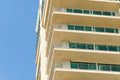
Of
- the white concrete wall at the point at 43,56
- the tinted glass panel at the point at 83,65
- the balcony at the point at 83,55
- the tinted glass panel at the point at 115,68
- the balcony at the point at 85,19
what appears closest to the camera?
the tinted glass panel at the point at 83,65

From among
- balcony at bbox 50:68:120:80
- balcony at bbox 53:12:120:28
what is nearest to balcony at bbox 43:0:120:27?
balcony at bbox 53:12:120:28

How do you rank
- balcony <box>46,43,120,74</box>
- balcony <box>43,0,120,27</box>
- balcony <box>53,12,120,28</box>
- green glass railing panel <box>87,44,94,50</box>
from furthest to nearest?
balcony <box>43,0,120,27</box>, balcony <box>53,12,120,28</box>, green glass railing panel <box>87,44,94,50</box>, balcony <box>46,43,120,74</box>

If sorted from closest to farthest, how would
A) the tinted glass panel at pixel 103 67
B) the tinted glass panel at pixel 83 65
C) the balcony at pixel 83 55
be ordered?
the tinted glass panel at pixel 83 65, the balcony at pixel 83 55, the tinted glass panel at pixel 103 67

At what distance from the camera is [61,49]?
61.0 meters

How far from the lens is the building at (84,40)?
59.7 meters

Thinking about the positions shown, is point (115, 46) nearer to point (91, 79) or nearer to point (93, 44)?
point (93, 44)

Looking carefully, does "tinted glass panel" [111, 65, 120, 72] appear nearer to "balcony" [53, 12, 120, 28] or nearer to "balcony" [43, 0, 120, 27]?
"balcony" [53, 12, 120, 28]

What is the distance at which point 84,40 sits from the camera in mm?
63750

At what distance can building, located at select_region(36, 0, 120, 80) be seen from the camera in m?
59.7

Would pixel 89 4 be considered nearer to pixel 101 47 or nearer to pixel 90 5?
pixel 90 5

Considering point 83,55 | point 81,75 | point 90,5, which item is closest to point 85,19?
point 90,5

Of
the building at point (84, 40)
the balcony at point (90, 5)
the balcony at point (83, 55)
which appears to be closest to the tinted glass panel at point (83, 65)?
the building at point (84, 40)

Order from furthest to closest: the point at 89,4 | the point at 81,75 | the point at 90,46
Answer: the point at 89,4, the point at 90,46, the point at 81,75

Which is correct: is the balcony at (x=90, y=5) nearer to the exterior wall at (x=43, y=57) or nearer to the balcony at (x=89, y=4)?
the balcony at (x=89, y=4)
